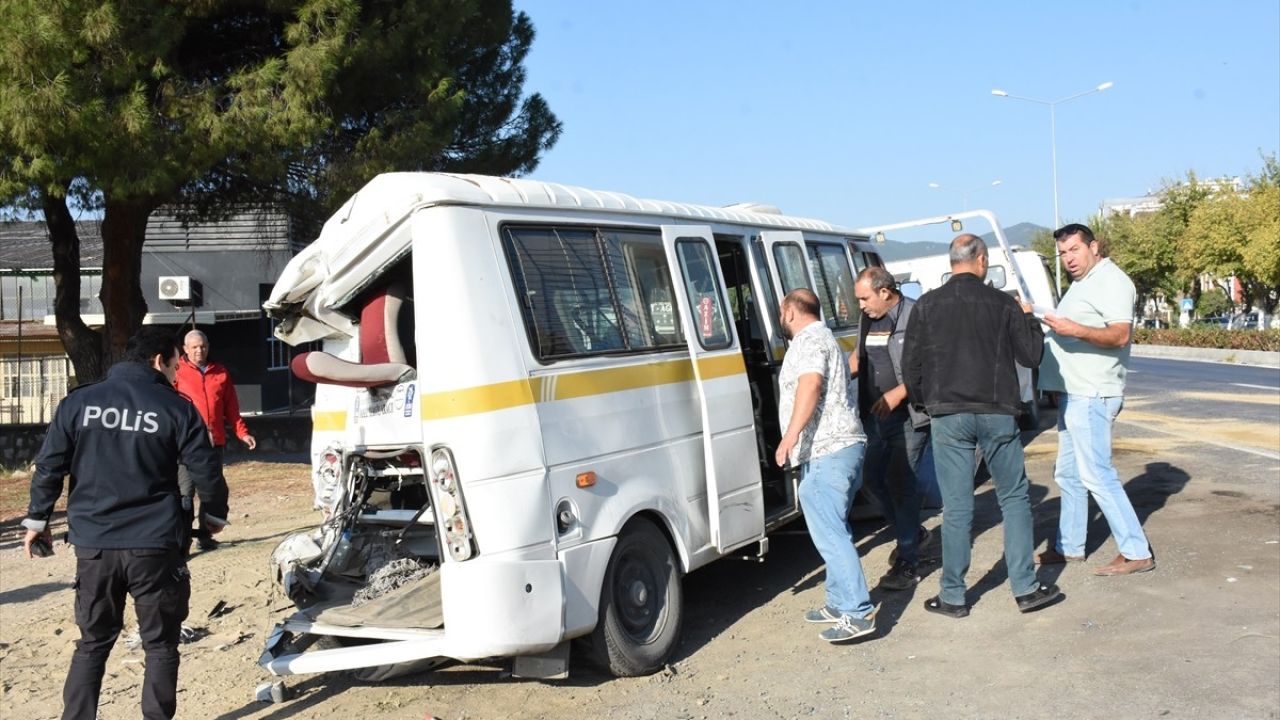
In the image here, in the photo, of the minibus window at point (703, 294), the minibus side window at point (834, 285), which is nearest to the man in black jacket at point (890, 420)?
the minibus window at point (703, 294)

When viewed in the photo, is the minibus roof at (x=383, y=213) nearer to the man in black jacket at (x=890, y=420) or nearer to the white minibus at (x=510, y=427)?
the white minibus at (x=510, y=427)

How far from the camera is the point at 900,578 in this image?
6.88m

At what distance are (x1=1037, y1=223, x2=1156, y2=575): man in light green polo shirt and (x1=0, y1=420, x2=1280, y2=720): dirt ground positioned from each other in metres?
0.29

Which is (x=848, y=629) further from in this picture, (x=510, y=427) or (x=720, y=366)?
(x=510, y=427)

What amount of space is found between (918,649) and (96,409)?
4.16 meters

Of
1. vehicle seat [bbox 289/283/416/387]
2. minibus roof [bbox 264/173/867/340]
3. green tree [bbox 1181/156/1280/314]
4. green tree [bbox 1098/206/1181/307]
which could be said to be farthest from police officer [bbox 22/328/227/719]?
green tree [bbox 1098/206/1181/307]

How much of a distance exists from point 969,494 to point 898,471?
1.03 m

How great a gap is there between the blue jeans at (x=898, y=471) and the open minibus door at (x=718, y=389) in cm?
101

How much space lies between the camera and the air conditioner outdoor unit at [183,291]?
15.1 meters

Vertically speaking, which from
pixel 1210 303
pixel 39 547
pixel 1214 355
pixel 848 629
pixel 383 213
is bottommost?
pixel 848 629

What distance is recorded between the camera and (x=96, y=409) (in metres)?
4.93

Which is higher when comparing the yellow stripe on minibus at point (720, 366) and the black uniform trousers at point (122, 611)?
the yellow stripe on minibus at point (720, 366)

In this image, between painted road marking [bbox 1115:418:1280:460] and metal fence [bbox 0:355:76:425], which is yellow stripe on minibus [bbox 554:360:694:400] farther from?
metal fence [bbox 0:355:76:425]

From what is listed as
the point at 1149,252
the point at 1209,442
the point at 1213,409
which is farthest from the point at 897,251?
the point at 1149,252
